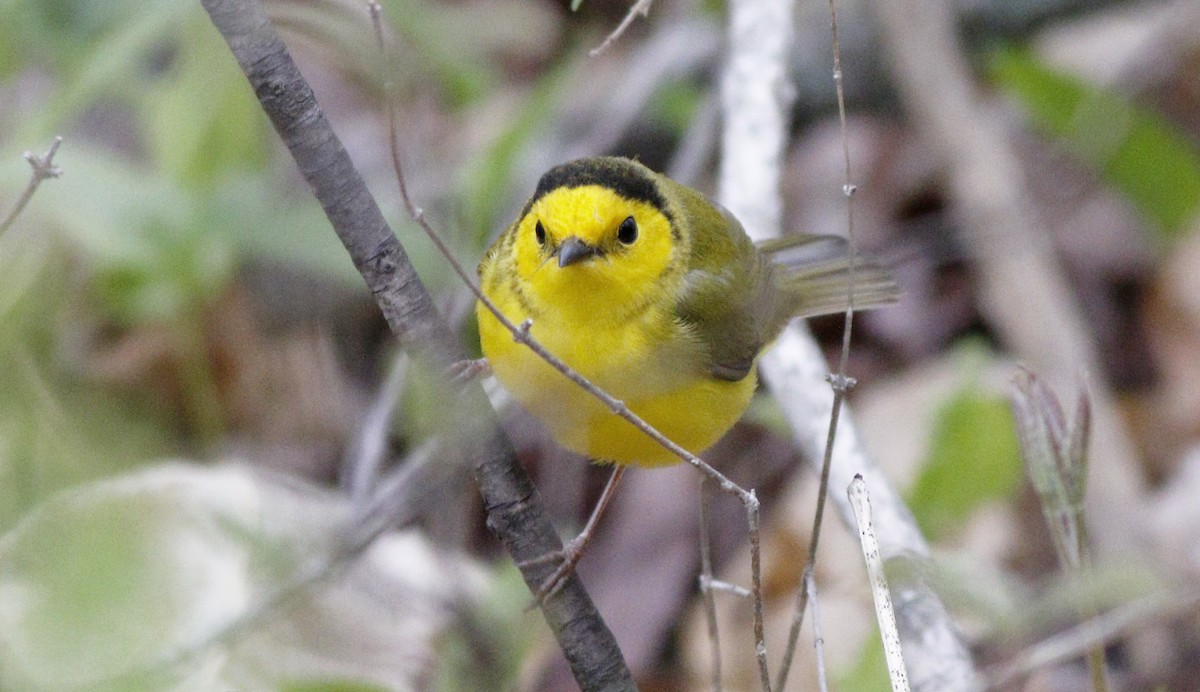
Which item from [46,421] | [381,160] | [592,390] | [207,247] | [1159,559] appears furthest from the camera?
[381,160]

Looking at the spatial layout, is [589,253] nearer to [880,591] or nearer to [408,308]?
[408,308]

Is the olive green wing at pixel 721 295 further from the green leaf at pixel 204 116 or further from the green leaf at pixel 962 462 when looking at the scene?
the green leaf at pixel 204 116

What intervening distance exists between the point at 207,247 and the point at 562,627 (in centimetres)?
242

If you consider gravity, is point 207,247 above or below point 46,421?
above

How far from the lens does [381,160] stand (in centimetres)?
556

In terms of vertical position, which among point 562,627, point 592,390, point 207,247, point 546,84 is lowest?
point 562,627

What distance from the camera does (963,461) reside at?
3.50 m

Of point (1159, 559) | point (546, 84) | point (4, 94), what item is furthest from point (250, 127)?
point (1159, 559)

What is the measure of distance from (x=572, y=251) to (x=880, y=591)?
101cm

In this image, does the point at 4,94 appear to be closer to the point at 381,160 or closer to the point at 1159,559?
the point at 381,160

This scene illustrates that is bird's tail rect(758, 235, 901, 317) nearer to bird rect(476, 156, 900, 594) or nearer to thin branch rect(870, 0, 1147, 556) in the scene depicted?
bird rect(476, 156, 900, 594)

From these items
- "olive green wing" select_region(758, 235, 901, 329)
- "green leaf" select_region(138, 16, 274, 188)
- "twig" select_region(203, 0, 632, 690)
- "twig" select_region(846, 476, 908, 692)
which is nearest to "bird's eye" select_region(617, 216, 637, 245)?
"olive green wing" select_region(758, 235, 901, 329)

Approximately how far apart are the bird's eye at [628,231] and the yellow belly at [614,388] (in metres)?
0.17

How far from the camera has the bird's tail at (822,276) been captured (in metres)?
3.47
